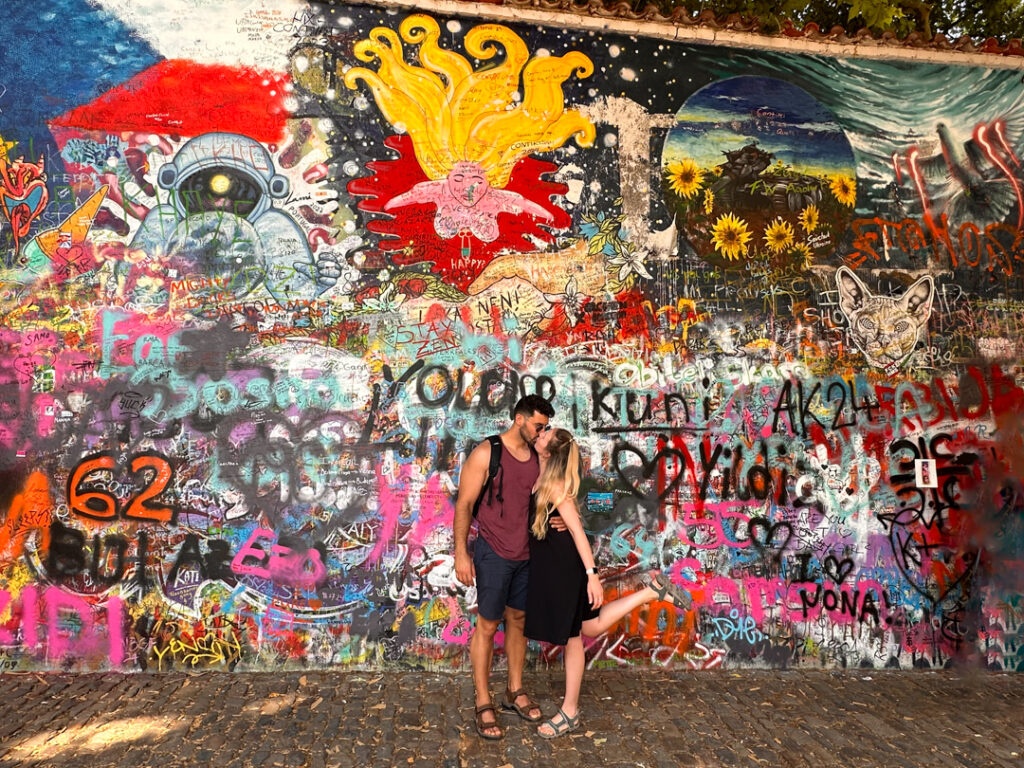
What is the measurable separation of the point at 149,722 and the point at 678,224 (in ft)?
16.7

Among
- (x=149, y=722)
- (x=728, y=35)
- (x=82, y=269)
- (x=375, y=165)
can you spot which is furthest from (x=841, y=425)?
(x=82, y=269)

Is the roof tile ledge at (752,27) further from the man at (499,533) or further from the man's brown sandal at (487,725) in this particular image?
the man's brown sandal at (487,725)

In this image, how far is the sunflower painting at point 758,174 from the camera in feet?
21.9

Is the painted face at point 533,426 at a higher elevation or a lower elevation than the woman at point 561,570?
higher

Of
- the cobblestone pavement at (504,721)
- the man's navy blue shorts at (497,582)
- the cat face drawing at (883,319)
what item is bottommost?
the cobblestone pavement at (504,721)

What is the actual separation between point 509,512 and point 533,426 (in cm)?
56

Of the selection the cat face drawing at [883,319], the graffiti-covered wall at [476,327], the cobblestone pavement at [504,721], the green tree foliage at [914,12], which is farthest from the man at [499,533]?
the green tree foliage at [914,12]

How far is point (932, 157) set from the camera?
6.89 meters

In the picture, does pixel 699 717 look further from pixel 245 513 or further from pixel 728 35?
pixel 728 35

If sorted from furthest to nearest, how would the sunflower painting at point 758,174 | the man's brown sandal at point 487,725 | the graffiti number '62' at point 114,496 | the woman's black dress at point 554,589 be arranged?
the sunflower painting at point 758,174 → the graffiti number '62' at point 114,496 → the woman's black dress at point 554,589 → the man's brown sandal at point 487,725

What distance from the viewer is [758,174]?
22.2 feet

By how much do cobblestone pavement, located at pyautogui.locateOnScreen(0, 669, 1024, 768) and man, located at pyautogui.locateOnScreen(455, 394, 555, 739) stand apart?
43 centimetres

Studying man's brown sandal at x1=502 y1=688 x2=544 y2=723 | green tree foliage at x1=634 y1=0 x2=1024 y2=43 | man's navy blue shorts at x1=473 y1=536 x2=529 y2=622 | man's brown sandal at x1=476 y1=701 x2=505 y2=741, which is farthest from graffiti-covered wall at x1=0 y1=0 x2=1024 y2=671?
green tree foliage at x1=634 y1=0 x2=1024 y2=43

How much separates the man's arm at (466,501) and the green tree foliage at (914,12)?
5126 mm
